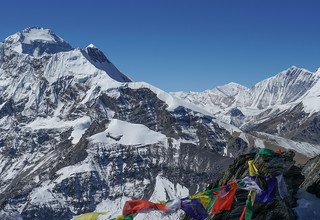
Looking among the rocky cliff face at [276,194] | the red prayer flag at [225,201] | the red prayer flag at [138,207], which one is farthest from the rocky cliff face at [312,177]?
the red prayer flag at [138,207]

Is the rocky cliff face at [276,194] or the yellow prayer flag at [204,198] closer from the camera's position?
the yellow prayer flag at [204,198]

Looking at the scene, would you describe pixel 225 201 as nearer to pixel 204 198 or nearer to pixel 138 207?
pixel 204 198

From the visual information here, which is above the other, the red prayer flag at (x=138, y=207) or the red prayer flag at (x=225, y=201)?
the red prayer flag at (x=138, y=207)

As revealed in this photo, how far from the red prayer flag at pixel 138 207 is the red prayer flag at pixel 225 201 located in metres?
3.17

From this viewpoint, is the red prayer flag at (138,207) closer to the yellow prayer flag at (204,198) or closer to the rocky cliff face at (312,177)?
the yellow prayer flag at (204,198)

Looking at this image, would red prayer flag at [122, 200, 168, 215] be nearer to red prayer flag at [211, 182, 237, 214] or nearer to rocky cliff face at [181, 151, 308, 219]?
red prayer flag at [211, 182, 237, 214]

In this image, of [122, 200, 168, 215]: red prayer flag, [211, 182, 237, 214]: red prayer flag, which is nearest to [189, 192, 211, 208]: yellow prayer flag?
[211, 182, 237, 214]: red prayer flag

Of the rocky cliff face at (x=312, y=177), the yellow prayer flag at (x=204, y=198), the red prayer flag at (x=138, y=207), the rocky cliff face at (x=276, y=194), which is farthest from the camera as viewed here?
the rocky cliff face at (x=312, y=177)

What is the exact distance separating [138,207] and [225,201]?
16.9 ft

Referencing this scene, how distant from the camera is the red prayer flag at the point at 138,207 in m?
25.8

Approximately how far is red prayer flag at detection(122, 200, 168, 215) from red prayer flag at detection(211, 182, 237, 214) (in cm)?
317

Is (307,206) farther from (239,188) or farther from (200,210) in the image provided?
(200,210)

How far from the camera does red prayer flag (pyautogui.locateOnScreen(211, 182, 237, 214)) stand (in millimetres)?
27984

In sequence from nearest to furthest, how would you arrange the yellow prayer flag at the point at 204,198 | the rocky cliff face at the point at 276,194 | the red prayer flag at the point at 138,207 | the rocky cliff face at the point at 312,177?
the red prayer flag at the point at 138,207 → the yellow prayer flag at the point at 204,198 → the rocky cliff face at the point at 276,194 → the rocky cliff face at the point at 312,177
